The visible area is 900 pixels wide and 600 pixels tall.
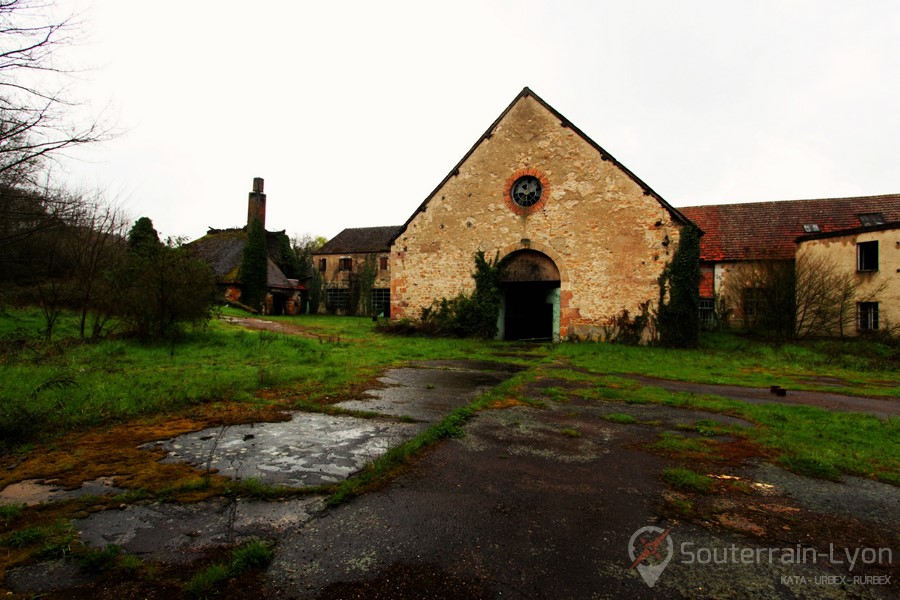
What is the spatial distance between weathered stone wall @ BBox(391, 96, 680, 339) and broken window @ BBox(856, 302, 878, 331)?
1110cm

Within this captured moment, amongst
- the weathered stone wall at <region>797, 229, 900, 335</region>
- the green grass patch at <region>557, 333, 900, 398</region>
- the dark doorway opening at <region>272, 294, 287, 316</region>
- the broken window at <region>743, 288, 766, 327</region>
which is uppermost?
the weathered stone wall at <region>797, 229, 900, 335</region>

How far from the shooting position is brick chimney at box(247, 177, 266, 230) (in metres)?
31.3

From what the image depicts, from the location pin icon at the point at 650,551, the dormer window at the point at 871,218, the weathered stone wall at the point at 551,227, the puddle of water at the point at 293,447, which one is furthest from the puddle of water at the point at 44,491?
the dormer window at the point at 871,218

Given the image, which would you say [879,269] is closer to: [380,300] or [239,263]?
[380,300]

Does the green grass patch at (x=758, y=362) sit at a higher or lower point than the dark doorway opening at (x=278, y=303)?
lower

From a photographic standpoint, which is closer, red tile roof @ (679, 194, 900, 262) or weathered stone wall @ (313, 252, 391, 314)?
red tile roof @ (679, 194, 900, 262)

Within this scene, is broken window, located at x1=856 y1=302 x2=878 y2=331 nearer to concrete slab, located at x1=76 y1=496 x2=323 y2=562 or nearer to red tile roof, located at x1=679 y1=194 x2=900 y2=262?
red tile roof, located at x1=679 y1=194 x2=900 y2=262

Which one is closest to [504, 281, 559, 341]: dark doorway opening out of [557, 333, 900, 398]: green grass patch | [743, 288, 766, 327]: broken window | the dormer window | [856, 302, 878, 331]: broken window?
[557, 333, 900, 398]: green grass patch

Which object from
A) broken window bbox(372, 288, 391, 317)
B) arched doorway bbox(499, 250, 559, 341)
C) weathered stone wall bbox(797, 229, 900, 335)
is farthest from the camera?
broken window bbox(372, 288, 391, 317)

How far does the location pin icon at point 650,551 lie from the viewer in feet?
7.40

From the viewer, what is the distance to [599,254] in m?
15.1

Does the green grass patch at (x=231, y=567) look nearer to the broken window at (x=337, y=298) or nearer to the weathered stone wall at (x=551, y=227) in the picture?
the weathered stone wall at (x=551, y=227)

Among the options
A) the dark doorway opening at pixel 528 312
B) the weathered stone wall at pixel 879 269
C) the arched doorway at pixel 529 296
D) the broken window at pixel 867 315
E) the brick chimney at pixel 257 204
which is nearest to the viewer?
the arched doorway at pixel 529 296

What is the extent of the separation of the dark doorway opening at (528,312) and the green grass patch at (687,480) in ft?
44.5
